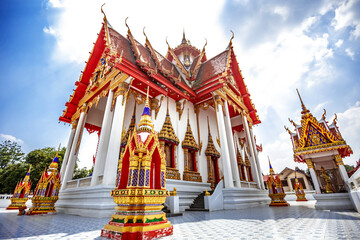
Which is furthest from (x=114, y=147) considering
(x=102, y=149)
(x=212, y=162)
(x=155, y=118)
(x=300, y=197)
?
(x=300, y=197)

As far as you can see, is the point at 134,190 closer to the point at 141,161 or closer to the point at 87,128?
the point at 141,161

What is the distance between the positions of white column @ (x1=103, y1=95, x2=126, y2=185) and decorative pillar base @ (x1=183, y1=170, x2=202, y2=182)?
329 centimetres

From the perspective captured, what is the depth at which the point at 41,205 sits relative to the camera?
19.2 feet

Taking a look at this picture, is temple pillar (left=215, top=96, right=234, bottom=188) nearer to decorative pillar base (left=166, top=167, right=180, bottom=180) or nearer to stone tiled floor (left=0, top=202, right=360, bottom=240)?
decorative pillar base (left=166, top=167, right=180, bottom=180)

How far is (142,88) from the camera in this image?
766 centimetres

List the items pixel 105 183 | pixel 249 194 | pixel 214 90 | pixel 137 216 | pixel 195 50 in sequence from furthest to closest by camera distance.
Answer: pixel 195 50
pixel 214 90
pixel 249 194
pixel 105 183
pixel 137 216

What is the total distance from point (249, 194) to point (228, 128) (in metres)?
3.04

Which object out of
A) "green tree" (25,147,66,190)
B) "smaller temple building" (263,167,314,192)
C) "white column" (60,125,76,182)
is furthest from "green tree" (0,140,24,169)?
"smaller temple building" (263,167,314,192)

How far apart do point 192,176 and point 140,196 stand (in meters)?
5.71

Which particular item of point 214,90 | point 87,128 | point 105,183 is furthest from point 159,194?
point 87,128

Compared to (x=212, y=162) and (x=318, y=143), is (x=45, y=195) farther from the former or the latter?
(x=318, y=143)

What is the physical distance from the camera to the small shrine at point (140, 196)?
2256mm

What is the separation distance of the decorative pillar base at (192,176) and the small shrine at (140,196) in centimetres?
490

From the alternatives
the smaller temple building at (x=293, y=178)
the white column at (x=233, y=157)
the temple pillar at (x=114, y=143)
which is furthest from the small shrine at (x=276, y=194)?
the smaller temple building at (x=293, y=178)
